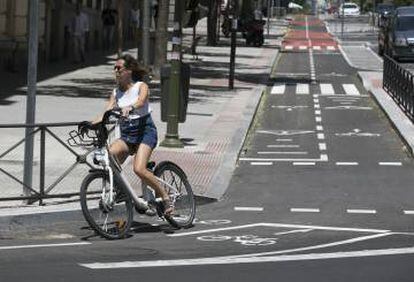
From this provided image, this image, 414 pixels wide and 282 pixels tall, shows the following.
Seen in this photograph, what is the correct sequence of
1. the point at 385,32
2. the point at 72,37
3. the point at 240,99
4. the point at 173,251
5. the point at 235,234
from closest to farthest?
the point at 173,251 → the point at 235,234 → the point at 240,99 → the point at 72,37 → the point at 385,32

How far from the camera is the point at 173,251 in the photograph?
8.46m

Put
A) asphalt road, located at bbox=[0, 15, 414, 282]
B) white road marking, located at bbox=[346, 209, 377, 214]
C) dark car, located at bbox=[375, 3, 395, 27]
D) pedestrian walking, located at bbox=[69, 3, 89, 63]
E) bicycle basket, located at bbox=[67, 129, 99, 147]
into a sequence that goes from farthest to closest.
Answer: dark car, located at bbox=[375, 3, 395, 27] → pedestrian walking, located at bbox=[69, 3, 89, 63] → white road marking, located at bbox=[346, 209, 377, 214] → bicycle basket, located at bbox=[67, 129, 99, 147] → asphalt road, located at bbox=[0, 15, 414, 282]

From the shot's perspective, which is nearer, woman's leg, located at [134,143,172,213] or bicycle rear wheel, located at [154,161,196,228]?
woman's leg, located at [134,143,172,213]

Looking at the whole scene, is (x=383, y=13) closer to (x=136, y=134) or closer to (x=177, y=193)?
(x=177, y=193)

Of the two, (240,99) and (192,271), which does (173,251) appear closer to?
(192,271)

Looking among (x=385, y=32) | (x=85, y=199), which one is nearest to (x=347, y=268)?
(x=85, y=199)

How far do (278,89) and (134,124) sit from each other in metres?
19.2

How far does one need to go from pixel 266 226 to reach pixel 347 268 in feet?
7.65

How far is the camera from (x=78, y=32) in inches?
1286

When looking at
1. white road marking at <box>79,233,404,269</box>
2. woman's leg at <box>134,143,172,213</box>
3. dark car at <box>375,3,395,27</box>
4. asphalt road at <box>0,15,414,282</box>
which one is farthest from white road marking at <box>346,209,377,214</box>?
dark car at <box>375,3,395,27</box>

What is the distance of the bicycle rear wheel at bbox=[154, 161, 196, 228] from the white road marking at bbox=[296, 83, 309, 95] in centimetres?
1720

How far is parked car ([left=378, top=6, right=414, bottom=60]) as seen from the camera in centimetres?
3928

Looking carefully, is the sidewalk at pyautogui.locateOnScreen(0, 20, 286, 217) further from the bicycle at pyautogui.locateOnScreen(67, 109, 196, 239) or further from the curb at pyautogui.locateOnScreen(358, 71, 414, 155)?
the curb at pyautogui.locateOnScreen(358, 71, 414, 155)

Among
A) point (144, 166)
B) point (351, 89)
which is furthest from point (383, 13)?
point (144, 166)
